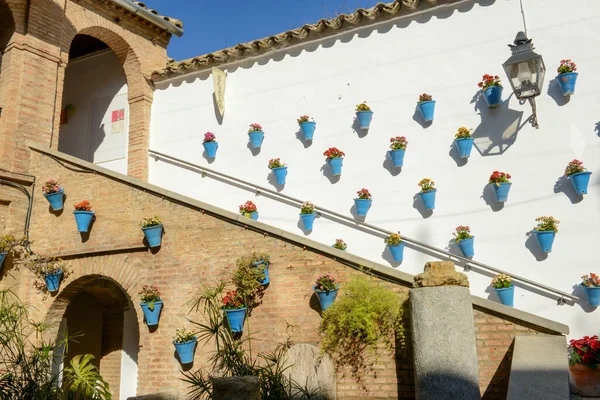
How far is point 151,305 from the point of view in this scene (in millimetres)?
7477

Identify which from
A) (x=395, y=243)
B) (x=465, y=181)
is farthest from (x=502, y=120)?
(x=395, y=243)

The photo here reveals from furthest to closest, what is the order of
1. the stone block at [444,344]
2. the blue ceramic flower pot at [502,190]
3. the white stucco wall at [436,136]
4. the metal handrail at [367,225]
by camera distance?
1. the blue ceramic flower pot at [502,190]
2. the white stucco wall at [436,136]
3. the metal handrail at [367,225]
4. the stone block at [444,344]

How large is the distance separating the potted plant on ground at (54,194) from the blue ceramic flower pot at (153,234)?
200cm

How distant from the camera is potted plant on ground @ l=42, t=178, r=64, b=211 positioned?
344 inches

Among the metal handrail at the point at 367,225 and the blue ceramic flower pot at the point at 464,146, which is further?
the blue ceramic flower pot at the point at 464,146

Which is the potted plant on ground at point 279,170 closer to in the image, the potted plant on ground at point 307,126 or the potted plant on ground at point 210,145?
the potted plant on ground at point 307,126

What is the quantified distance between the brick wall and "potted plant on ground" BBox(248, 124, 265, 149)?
2.19 meters

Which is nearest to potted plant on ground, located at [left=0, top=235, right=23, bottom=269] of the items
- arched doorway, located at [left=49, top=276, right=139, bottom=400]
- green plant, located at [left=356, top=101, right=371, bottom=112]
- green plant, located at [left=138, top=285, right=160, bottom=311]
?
arched doorway, located at [left=49, top=276, right=139, bottom=400]

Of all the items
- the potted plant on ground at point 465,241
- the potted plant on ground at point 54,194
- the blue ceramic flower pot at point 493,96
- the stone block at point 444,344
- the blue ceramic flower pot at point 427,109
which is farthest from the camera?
the potted plant on ground at point 54,194

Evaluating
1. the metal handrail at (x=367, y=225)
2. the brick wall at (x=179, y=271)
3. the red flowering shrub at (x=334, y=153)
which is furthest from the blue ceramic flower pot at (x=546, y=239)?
the red flowering shrub at (x=334, y=153)

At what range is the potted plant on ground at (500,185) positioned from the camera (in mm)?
7402

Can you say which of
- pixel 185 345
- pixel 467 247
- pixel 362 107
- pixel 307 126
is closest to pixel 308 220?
pixel 307 126

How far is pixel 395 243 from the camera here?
7.91 metres

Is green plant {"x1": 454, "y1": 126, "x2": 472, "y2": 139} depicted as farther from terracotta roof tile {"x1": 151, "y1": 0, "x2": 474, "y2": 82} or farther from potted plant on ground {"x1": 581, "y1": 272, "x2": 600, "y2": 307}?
potted plant on ground {"x1": 581, "y1": 272, "x2": 600, "y2": 307}
